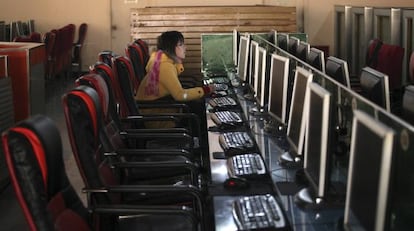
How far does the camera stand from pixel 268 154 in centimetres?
322

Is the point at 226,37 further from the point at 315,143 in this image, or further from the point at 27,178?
the point at 27,178

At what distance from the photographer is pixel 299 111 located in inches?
105

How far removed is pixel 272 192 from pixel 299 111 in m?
0.37

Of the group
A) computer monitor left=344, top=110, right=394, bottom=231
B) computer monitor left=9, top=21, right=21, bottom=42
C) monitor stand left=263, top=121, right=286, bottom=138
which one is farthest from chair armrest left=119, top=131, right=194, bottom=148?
computer monitor left=9, top=21, right=21, bottom=42

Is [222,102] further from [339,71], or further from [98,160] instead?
[98,160]

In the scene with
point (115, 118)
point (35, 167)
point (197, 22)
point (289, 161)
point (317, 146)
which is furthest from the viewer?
point (197, 22)

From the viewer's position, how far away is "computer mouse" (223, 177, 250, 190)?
8.60 ft

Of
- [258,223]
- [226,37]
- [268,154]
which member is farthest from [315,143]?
[226,37]

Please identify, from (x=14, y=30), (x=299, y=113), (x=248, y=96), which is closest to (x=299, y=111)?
(x=299, y=113)

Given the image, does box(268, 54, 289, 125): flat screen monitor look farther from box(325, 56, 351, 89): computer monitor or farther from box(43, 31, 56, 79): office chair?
box(43, 31, 56, 79): office chair

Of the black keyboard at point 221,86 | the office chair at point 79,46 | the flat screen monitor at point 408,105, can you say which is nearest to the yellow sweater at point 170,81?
the black keyboard at point 221,86

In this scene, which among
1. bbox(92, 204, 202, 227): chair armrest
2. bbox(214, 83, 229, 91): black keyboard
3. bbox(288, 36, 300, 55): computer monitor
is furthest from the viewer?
bbox(214, 83, 229, 91): black keyboard

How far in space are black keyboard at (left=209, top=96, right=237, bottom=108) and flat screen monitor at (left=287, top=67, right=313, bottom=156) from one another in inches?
76.4

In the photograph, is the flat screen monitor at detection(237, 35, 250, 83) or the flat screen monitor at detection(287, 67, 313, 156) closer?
the flat screen monitor at detection(287, 67, 313, 156)
